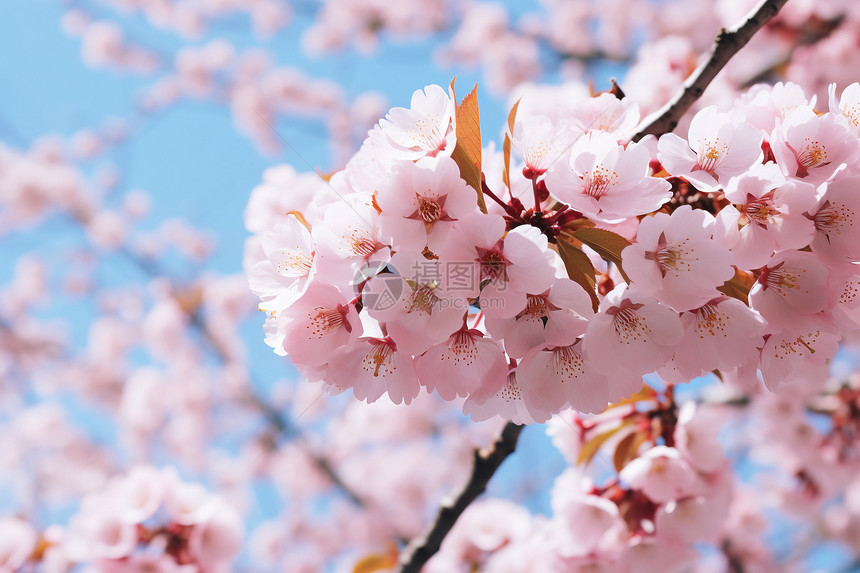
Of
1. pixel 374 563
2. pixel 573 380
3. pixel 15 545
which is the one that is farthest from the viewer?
pixel 15 545

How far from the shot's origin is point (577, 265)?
79 cm

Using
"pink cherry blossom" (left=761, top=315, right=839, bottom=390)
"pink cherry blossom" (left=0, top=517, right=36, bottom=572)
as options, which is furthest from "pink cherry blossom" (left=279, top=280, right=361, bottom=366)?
"pink cherry blossom" (left=0, top=517, right=36, bottom=572)

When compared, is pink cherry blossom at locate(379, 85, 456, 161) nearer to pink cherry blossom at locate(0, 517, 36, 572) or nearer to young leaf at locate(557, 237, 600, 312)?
young leaf at locate(557, 237, 600, 312)

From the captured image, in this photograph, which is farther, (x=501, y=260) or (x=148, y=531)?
(x=148, y=531)

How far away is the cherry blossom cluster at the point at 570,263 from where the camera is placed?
0.72 m

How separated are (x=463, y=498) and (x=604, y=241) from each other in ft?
2.54

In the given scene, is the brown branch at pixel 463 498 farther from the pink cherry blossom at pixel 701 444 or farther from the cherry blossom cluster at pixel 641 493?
the pink cherry blossom at pixel 701 444

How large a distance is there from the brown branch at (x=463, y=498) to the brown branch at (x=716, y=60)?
0.64m

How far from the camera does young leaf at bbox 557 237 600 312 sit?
2.59 ft

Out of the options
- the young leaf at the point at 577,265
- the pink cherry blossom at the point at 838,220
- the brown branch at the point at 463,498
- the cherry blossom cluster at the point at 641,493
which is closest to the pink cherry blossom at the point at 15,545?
the brown branch at the point at 463,498

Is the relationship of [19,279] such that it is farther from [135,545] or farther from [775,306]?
[775,306]

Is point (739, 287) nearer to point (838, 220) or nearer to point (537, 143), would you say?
point (838, 220)

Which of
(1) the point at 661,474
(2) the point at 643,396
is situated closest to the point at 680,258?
(2) the point at 643,396

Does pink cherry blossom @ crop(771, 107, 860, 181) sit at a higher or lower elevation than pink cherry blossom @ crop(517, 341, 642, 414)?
higher
